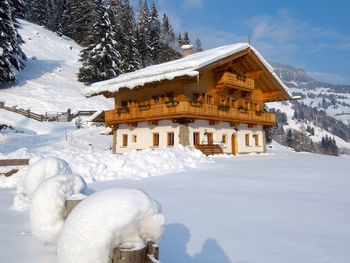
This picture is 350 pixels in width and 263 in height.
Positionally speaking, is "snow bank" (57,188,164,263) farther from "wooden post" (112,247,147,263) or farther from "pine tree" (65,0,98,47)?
"pine tree" (65,0,98,47)

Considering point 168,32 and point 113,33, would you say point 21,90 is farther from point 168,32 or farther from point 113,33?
point 168,32

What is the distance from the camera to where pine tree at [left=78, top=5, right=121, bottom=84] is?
50625 mm

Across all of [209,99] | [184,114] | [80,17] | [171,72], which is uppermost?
[80,17]

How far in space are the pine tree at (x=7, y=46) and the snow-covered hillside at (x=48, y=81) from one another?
6.74 feet

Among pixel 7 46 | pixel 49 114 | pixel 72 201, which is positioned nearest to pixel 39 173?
pixel 72 201

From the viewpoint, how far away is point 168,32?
99.7m

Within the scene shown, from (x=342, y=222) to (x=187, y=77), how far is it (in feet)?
57.4

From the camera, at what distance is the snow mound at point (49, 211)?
5.33 m

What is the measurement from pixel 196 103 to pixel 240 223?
707 inches

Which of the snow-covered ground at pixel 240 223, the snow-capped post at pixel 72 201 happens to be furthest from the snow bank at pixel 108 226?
the snow-covered ground at pixel 240 223

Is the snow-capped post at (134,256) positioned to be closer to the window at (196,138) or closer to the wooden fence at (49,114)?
the window at (196,138)

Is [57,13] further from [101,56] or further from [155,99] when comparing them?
[155,99]

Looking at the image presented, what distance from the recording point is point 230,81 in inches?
1070

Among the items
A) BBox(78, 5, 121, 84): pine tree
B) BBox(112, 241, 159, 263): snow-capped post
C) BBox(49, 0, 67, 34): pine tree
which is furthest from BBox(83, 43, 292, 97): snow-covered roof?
BBox(49, 0, 67, 34): pine tree
